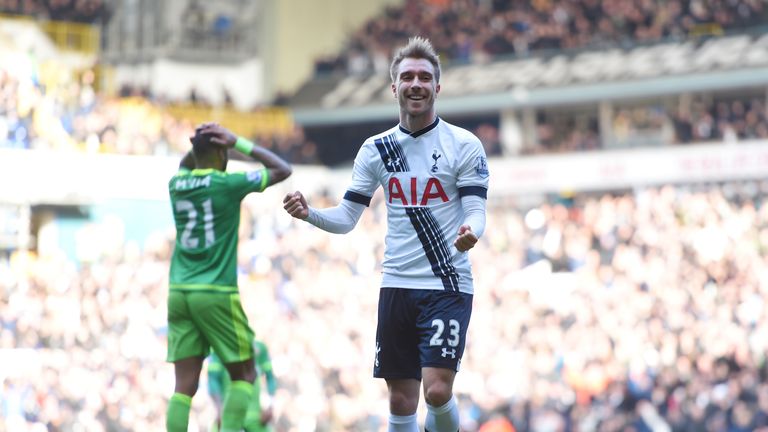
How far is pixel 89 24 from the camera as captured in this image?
39.9 m

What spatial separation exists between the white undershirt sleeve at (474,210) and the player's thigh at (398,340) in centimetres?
56

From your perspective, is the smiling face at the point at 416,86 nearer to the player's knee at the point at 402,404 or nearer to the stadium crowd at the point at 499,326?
the player's knee at the point at 402,404

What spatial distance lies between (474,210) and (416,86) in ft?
2.43

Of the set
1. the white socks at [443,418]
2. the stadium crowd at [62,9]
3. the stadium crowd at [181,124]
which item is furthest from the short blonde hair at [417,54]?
the stadium crowd at [62,9]

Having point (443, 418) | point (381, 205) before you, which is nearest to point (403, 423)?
point (443, 418)

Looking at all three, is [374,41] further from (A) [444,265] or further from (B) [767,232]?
(A) [444,265]

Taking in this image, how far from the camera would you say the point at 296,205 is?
6.94 metres

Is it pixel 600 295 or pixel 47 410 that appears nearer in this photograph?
pixel 47 410

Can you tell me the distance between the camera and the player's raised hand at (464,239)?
653 cm

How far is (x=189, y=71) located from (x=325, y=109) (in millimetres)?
4593

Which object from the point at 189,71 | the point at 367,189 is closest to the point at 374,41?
the point at 189,71

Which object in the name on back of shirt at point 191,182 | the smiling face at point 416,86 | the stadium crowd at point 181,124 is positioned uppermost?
the stadium crowd at point 181,124

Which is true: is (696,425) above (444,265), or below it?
below

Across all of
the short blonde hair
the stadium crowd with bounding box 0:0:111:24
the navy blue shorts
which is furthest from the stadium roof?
the navy blue shorts
